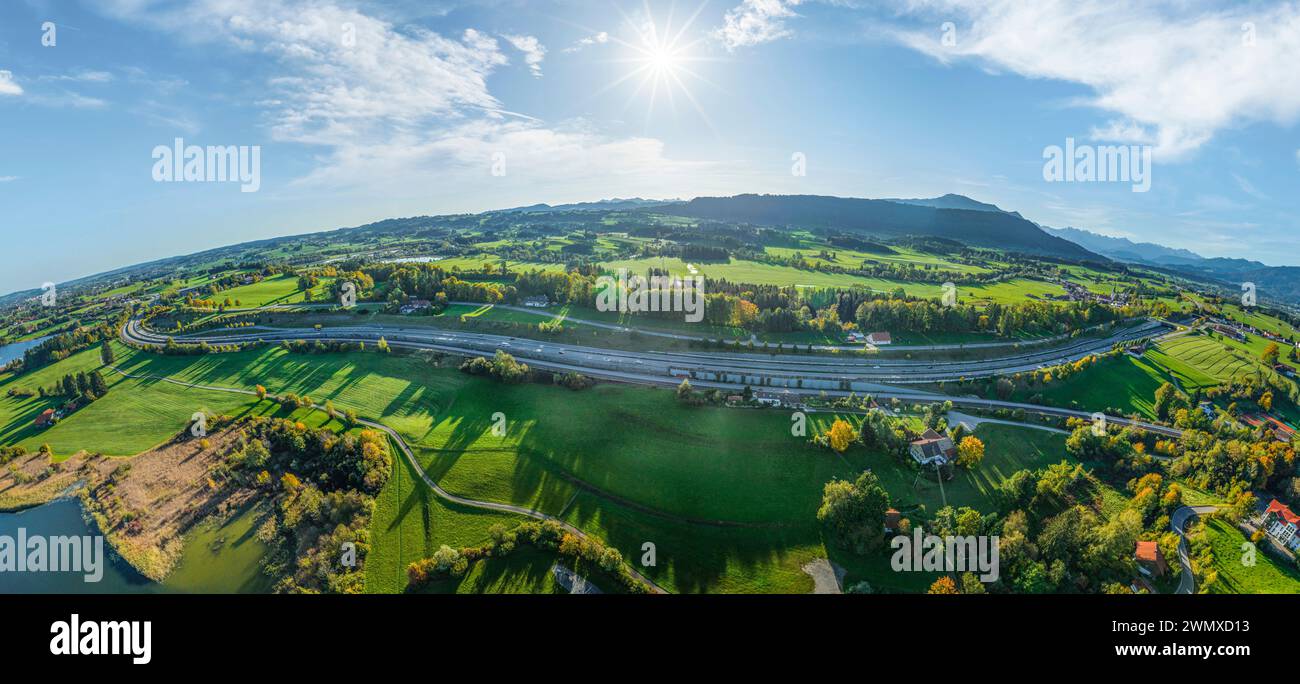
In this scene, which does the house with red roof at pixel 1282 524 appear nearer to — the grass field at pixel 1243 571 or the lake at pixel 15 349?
the grass field at pixel 1243 571

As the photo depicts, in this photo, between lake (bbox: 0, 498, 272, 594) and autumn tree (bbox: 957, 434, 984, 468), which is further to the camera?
autumn tree (bbox: 957, 434, 984, 468)

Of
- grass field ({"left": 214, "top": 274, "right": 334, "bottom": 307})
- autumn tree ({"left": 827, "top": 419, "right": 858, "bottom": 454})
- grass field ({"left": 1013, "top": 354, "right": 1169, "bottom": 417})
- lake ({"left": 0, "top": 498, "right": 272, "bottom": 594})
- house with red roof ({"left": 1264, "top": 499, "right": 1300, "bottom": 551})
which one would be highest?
grass field ({"left": 214, "top": 274, "right": 334, "bottom": 307})

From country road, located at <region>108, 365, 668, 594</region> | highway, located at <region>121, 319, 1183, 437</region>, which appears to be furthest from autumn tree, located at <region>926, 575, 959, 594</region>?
highway, located at <region>121, 319, 1183, 437</region>

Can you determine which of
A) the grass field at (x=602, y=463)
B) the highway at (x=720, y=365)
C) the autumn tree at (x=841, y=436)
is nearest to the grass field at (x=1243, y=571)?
the grass field at (x=602, y=463)

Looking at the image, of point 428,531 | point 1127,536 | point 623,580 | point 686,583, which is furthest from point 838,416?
point 428,531

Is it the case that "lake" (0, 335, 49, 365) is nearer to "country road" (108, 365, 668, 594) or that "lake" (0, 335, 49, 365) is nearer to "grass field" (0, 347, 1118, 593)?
"grass field" (0, 347, 1118, 593)

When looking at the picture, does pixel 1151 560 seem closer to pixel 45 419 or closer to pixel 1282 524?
pixel 1282 524

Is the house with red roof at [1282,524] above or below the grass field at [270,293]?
below
